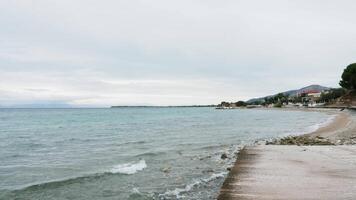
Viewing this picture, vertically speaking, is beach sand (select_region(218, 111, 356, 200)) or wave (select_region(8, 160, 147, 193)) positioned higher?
beach sand (select_region(218, 111, 356, 200))

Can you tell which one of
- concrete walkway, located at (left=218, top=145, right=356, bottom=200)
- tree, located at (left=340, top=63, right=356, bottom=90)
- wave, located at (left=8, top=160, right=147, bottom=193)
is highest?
tree, located at (left=340, top=63, right=356, bottom=90)

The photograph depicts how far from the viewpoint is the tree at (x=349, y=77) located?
12975cm

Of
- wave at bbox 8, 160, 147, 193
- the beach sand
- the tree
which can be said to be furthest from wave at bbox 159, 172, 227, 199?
the tree

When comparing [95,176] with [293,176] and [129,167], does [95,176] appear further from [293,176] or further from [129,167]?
[293,176]

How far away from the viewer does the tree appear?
12975cm

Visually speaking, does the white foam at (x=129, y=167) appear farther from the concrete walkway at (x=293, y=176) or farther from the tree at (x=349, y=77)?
the tree at (x=349, y=77)

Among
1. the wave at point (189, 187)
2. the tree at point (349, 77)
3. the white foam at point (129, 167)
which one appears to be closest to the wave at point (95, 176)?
the white foam at point (129, 167)

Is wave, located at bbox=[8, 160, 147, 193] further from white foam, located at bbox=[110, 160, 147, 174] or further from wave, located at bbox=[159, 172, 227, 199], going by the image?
wave, located at bbox=[159, 172, 227, 199]

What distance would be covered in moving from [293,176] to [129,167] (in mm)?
9876

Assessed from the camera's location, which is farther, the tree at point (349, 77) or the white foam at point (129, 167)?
the tree at point (349, 77)

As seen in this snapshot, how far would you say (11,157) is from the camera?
91.5 ft

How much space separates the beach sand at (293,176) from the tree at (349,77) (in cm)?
11711

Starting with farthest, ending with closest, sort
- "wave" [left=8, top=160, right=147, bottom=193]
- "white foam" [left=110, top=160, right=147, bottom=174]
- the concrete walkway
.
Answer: "white foam" [left=110, top=160, right=147, bottom=174], "wave" [left=8, top=160, right=147, bottom=193], the concrete walkway

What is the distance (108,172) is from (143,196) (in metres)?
5.72
